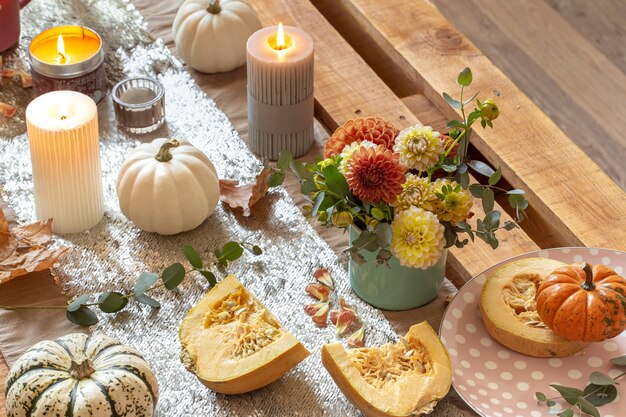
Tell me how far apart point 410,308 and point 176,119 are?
1.60 feet

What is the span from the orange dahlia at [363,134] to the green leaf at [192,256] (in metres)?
0.21

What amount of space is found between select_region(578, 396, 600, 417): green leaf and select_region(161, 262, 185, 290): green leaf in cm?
47

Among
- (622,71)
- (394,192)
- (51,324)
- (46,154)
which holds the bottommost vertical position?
(622,71)

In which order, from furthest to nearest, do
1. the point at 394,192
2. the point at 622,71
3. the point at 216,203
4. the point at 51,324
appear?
1. the point at 622,71
2. the point at 216,203
3. the point at 51,324
4. the point at 394,192

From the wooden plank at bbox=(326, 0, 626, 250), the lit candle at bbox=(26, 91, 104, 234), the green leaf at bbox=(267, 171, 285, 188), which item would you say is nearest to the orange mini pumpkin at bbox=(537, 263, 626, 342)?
the wooden plank at bbox=(326, 0, 626, 250)

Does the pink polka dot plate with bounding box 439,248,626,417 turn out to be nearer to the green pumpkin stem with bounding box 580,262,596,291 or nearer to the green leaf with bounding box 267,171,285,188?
the green pumpkin stem with bounding box 580,262,596,291

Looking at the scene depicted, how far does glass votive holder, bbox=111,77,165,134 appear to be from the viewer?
4.88 feet

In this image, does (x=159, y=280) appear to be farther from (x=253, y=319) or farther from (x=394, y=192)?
(x=394, y=192)

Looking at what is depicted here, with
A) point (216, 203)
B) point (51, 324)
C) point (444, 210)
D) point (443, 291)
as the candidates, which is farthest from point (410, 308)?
point (51, 324)

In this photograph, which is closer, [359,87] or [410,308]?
[410,308]

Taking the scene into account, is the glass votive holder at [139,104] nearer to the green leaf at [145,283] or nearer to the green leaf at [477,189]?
the green leaf at [145,283]

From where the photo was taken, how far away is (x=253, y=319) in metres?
1.15

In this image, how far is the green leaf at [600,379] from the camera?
1.12m

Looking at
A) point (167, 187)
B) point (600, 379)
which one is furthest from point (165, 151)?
point (600, 379)
